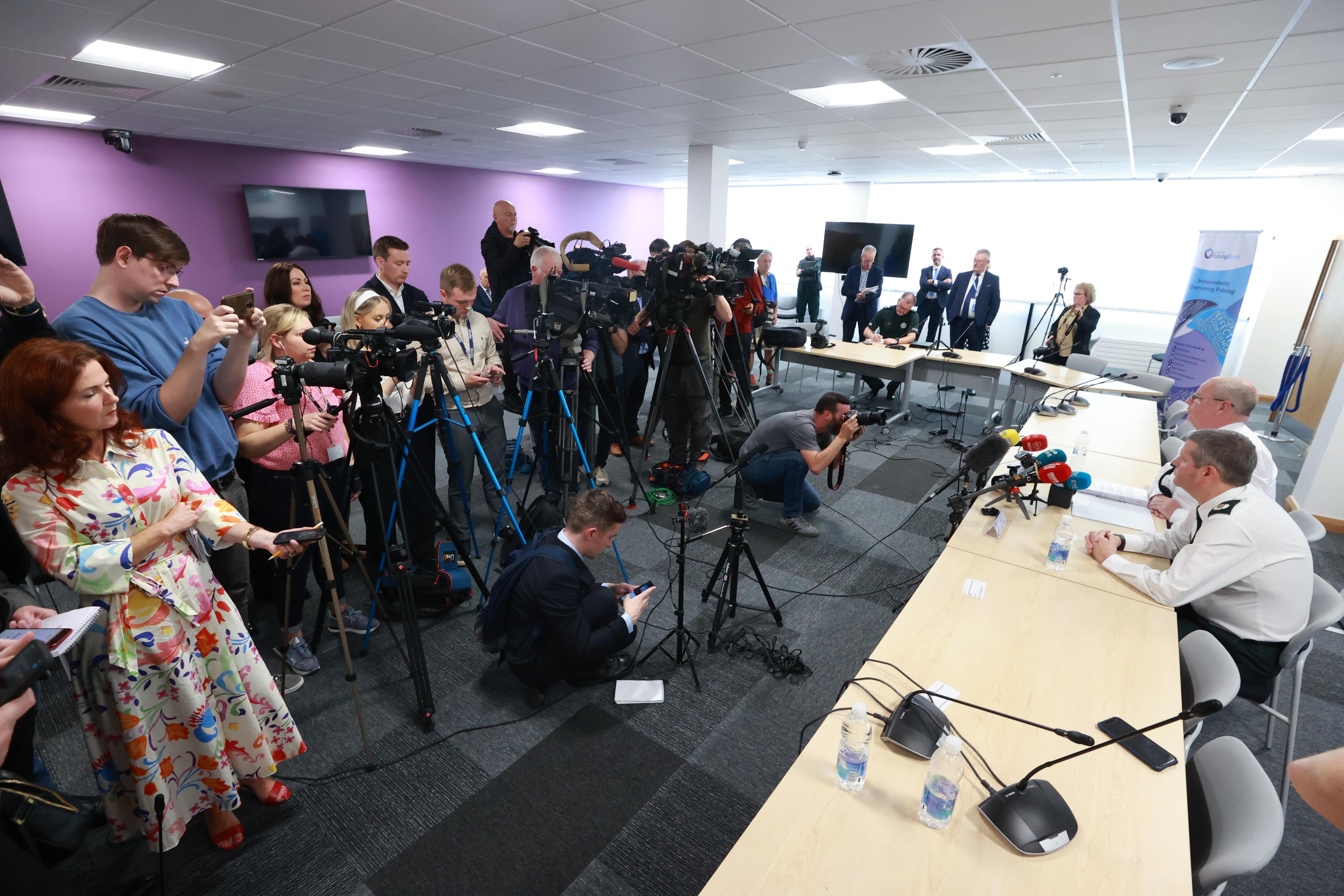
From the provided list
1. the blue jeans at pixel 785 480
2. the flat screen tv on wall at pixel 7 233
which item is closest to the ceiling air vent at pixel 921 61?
the blue jeans at pixel 785 480

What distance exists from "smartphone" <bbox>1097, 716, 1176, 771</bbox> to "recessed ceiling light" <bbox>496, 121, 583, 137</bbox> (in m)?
6.01

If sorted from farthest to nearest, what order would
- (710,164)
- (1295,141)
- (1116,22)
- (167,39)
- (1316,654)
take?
(710,164) < (1295,141) < (167,39) < (1316,654) < (1116,22)

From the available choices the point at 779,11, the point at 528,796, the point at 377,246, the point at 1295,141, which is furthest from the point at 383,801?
the point at 1295,141

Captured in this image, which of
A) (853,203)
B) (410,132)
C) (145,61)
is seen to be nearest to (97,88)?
(145,61)

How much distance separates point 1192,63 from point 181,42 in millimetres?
5479

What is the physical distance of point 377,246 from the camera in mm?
3059

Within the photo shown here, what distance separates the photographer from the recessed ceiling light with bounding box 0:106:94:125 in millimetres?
4988

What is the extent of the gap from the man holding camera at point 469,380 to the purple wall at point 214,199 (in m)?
3.70

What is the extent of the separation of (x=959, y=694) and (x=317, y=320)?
115 inches

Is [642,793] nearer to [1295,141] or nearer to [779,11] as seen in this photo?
[779,11]

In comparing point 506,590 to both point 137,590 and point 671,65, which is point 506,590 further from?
point 671,65

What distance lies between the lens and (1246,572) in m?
1.99

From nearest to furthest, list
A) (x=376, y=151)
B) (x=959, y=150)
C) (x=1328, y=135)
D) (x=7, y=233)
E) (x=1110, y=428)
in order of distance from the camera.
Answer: (x=1110, y=428) < (x=1328, y=135) < (x=7, y=233) < (x=959, y=150) < (x=376, y=151)

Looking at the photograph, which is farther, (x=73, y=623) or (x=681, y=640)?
(x=681, y=640)
